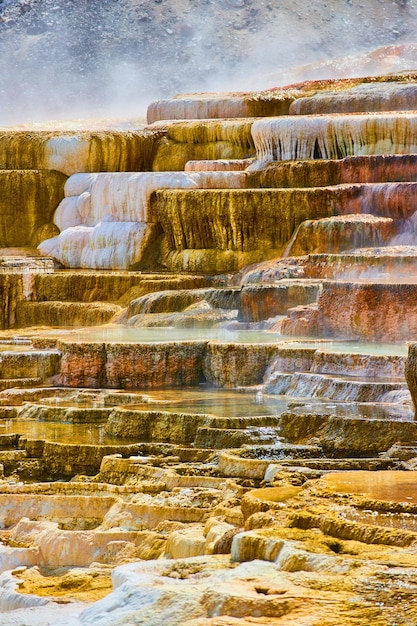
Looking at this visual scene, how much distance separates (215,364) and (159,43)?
135ft

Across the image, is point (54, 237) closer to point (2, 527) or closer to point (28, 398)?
point (28, 398)

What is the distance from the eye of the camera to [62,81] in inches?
2131

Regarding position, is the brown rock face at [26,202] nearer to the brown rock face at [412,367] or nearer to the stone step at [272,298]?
the stone step at [272,298]

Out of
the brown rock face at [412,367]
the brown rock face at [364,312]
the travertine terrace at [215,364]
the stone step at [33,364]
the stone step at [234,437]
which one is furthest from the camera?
the stone step at [33,364]

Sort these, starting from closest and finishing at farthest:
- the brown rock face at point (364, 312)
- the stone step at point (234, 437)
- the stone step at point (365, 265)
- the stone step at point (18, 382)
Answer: the stone step at point (234, 437), the brown rock face at point (364, 312), the stone step at point (18, 382), the stone step at point (365, 265)

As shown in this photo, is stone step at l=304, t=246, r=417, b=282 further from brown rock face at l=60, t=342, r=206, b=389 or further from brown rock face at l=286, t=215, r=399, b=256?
brown rock face at l=60, t=342, r=206, b=389

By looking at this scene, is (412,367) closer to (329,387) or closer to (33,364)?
(329,387)

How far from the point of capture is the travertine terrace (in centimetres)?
745

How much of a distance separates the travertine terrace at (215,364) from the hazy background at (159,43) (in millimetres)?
25186

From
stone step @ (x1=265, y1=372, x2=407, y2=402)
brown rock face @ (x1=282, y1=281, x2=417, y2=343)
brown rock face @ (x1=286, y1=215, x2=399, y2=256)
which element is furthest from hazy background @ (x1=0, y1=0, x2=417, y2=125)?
stone step @ (x1=265, y1=372, x2=407, y2=402)

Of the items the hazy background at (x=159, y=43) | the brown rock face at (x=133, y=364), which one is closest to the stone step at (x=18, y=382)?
the brown rock face at (x=133, y=364)

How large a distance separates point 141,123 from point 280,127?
1404 cm

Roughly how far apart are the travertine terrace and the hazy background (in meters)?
25.2

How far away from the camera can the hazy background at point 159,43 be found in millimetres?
53219
